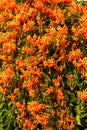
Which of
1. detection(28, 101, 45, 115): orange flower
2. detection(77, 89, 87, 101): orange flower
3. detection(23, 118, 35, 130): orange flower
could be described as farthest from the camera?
detection(23, 118, 35, 130): orange flower

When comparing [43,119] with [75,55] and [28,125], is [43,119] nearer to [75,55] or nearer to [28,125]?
[28,125]

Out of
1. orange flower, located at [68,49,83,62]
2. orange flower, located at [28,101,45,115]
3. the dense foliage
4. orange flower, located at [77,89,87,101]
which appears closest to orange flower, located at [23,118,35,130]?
the dense foliage

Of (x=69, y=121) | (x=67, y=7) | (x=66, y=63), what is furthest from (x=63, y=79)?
(x=67, y=7)

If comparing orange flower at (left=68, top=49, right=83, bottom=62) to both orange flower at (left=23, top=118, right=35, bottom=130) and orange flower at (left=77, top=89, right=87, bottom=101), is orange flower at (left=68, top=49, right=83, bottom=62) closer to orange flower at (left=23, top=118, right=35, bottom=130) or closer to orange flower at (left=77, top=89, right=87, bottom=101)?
orange flower at (left=77, top=89, right=87, bottom=101)

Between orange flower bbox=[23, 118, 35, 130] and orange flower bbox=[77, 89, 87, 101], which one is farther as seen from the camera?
orange flower bbox=[23, 118, 35, 130]

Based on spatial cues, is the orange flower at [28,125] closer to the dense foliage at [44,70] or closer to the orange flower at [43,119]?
the dense foliage at [44,70]

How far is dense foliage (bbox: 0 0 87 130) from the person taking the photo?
4828 mm

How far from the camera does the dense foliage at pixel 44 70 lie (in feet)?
15.8

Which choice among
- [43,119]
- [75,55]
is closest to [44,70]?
[75,55]

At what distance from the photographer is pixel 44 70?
507 cm

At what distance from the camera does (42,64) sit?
5.04 meters

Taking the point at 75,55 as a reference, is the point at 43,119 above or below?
below

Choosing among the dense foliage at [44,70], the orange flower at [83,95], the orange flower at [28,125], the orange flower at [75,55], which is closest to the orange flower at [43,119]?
the dense foliage at [44,70]

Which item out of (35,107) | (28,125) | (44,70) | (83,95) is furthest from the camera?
(44,70)
